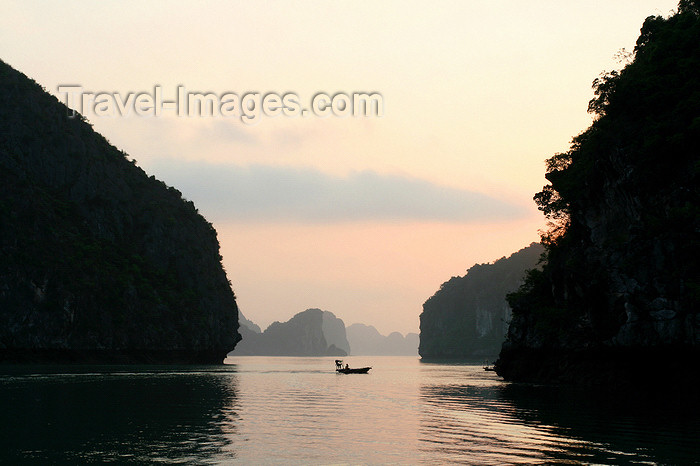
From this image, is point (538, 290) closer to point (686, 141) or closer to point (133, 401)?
point (686, 141)

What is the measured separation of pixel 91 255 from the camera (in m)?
133

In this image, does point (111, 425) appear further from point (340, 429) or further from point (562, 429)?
point (562, 429)

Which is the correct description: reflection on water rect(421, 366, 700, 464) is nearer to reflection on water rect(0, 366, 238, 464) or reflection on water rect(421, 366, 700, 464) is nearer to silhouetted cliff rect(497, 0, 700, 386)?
silhouetted cliff rect(497, 0, 700, 386)

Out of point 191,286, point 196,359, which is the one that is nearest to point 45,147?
point 191,286

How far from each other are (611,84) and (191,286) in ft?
397

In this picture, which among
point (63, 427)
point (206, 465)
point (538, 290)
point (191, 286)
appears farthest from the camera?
point (191, 286)

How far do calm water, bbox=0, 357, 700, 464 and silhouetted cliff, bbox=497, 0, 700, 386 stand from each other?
7366 millimetres

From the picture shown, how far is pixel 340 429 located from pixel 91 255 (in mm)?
116108

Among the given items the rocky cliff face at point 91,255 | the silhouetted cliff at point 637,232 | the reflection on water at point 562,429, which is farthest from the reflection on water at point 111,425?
the rocky cliff face at point 91,255

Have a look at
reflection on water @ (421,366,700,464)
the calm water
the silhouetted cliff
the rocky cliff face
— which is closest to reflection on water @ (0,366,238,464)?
the calm water

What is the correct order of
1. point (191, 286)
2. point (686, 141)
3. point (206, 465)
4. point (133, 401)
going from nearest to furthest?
point (206, 465), point (133, 401), point (686, 141), point (191, 286)

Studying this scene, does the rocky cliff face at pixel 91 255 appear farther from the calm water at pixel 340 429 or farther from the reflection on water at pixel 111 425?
the calm water at pixel 340 429

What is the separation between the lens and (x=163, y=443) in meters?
24.4

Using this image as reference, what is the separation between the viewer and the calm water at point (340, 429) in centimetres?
2211
